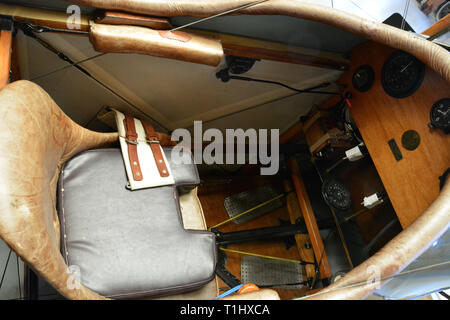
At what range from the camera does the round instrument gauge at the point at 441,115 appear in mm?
1155

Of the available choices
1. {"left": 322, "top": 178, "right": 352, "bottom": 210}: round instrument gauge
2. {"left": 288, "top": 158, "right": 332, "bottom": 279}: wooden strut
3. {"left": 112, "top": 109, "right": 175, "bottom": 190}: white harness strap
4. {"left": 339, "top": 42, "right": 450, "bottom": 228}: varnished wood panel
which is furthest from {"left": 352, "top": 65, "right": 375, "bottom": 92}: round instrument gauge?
{"left": 112, "top": 109, "right": 175, "bottom": 190}: white harness strap

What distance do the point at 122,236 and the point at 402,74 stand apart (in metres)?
1.36

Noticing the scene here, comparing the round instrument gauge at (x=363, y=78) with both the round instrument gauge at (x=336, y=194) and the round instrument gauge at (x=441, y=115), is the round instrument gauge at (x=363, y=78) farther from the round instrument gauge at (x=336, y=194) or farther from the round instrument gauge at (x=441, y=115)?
the round instrument gauge at (x=336, y=194)

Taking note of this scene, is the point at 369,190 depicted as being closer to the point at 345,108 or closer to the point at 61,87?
the point at 345,108

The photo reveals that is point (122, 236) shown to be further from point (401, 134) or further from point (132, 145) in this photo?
point (401, 134)

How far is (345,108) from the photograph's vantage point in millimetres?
1692

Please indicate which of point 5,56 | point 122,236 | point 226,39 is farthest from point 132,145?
point 226,39

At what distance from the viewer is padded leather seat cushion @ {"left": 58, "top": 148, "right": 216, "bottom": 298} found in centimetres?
88

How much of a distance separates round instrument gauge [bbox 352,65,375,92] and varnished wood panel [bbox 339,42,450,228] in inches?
0.8

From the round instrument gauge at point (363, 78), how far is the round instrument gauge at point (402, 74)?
68 millimetres

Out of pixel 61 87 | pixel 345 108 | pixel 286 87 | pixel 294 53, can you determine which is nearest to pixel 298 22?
pixel 294 53

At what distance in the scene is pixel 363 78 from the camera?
5.00ft

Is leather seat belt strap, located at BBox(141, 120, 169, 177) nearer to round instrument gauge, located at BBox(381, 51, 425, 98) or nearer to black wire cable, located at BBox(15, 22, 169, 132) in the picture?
black wire cable, located at BBox(15, 22, 169, 132)
